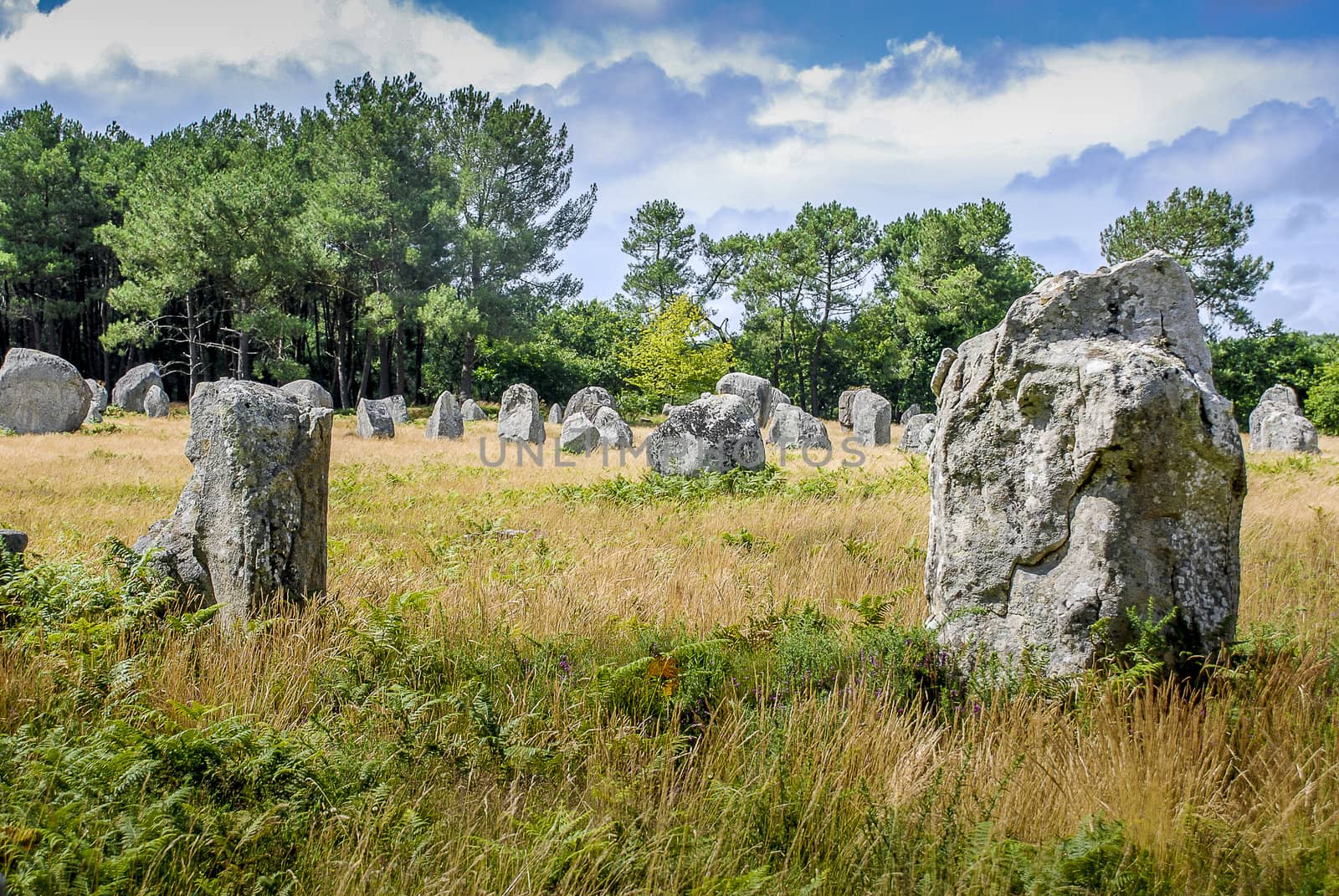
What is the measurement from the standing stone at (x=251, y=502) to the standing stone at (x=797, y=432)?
1810cm

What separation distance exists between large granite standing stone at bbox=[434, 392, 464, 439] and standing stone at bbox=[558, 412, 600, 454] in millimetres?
4932

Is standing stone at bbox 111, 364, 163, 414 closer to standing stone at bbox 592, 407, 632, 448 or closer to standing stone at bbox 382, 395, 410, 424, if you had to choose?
standing stone at bbox 382, 395, 410, 424

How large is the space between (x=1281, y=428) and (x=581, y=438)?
20.1 m

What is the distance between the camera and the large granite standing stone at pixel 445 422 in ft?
77.9

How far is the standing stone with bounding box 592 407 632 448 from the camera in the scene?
21.3 metres

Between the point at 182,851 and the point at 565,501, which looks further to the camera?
the point at 565,501

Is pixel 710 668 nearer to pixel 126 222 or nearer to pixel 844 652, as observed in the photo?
pixel 844 652

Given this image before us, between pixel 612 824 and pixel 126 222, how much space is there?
41075 mm

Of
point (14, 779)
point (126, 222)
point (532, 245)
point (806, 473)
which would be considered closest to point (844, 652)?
point (14, 779)

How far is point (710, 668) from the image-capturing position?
3598 mm

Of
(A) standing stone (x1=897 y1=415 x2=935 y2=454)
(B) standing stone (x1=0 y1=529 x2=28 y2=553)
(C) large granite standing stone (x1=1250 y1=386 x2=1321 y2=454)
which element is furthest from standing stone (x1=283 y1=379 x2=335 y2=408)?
(C) large granite standing stone (x1=1250 y1=386 x2=1321 y2=454)

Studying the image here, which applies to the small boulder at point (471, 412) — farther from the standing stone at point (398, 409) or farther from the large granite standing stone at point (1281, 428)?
the large granite standing stone at point (1281, 428)

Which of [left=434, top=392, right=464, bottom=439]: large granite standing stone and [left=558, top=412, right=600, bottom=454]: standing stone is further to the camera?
[left=434, top=392, right=464, bottom=439]: large granite standing stone

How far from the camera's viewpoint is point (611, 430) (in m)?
22.0
